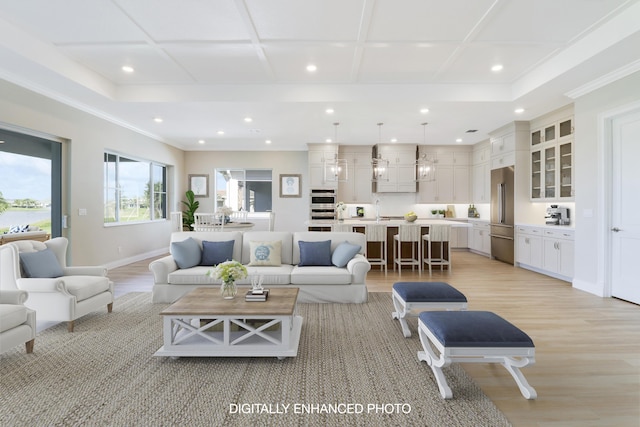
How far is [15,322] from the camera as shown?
2441 millimetres

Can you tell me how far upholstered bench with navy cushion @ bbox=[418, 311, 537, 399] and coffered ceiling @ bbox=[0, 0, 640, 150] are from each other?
2.85 m

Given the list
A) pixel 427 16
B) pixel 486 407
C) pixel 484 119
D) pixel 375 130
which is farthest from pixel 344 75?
pixel 486 407

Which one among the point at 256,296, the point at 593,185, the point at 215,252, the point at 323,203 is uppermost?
the point at 593,185

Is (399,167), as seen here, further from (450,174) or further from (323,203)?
(323,203)

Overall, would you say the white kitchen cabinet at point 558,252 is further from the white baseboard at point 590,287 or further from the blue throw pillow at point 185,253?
the blue throw pillow at point 185,253

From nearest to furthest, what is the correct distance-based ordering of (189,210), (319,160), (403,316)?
(403,316), (319,160), (189,210)

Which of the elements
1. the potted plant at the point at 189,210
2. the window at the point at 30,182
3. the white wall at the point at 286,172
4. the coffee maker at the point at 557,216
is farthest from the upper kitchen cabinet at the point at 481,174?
the window at the point at 30,182

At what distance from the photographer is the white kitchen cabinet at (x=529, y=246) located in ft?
18.8

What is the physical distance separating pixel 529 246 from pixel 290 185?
5.88m

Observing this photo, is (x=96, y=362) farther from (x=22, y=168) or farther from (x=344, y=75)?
(x=344, y=75)

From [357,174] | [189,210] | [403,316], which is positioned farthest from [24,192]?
[357,174]

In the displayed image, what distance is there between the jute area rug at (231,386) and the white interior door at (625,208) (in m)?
3.35

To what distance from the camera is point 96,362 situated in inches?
97.0

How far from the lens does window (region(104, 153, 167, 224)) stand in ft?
20.7
